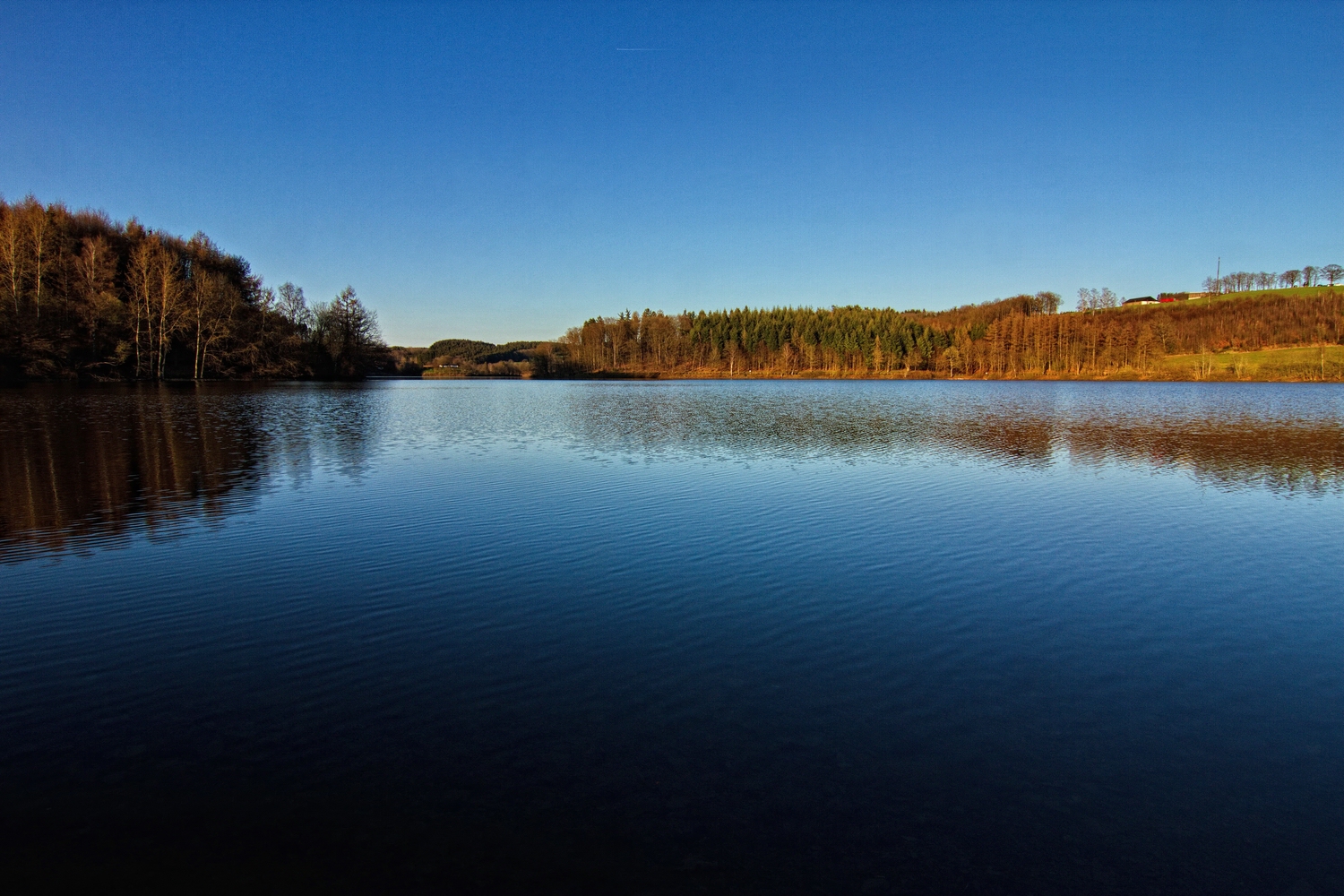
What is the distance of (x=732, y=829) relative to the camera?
12.9 feet

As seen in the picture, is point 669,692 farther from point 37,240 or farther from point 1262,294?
point 1262,294

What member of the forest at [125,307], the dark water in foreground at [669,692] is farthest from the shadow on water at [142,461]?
the forest at [125,307]

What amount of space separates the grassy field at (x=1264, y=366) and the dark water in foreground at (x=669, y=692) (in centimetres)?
8906

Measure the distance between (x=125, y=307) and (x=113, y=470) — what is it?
5099 cm

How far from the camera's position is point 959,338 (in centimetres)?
11638

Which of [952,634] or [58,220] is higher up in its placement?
[58,220]

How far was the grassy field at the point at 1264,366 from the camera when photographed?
264 feet

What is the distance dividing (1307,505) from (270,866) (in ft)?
57.0

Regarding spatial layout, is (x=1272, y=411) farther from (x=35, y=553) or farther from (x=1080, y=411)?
(x=35, y=553)

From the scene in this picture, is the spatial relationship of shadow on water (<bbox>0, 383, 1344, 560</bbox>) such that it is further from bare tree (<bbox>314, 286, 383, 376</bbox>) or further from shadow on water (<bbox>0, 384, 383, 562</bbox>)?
bare tree (<bbox>314, 286, 383, 376</bbox>)

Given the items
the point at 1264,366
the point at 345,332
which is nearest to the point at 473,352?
the point at 345,332

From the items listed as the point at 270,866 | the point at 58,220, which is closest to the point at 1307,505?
the point at 270,866

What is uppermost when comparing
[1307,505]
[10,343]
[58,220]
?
[58,220]

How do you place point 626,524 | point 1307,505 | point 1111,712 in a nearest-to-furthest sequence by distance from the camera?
1. point 1111,712
2. point 626,524
3. point 1307,505
